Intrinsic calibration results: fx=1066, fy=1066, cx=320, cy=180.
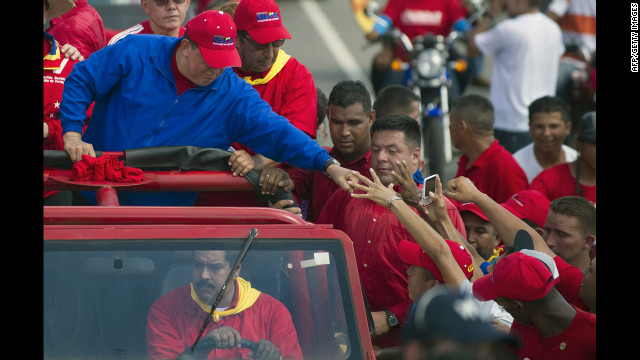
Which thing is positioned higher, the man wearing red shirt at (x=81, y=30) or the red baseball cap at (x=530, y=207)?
the man wearing red shirt at (x=81, y=30)

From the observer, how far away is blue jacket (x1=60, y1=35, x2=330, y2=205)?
530 centimetres

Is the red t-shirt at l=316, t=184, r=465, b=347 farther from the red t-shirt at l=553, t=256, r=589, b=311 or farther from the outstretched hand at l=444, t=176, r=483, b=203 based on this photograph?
the red t-shirt at l=553, t=256, r=589, b=311

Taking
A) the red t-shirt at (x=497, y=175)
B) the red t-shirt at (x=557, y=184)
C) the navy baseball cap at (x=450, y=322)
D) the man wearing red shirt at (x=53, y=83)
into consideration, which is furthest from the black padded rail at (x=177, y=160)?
the red t-shirt at (x=557, y=184)

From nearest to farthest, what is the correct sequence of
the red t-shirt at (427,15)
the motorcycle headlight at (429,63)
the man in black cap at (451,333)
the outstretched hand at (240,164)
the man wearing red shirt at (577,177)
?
the man in black cap at (451,333) < the outstretched hand at (240,164) < the man wearing red shirt at (577,177) < the motorcycle headlight at (429,63) < the red t-shirt at (427,15)

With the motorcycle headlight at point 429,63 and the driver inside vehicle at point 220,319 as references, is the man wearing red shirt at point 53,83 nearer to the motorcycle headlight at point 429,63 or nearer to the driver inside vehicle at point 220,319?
the driver inside vehicle at point 220,319

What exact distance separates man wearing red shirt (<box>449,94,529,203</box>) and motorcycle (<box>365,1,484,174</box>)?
2.60 metres

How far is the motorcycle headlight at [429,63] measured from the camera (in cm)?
1135

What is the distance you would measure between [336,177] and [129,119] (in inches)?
42.9

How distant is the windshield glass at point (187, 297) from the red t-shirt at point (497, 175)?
3.30 m

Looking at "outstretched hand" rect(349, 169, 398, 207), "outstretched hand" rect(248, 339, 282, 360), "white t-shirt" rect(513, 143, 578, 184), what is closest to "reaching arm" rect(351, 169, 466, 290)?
"outstretched hand" rect(349, 169, 398, 207)

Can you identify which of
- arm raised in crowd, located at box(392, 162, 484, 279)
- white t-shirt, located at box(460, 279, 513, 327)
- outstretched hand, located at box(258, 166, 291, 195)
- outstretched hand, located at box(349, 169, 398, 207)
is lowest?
white t-shirt, located at box(460, 279, 513, 327)

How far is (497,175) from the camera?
24.4 feet

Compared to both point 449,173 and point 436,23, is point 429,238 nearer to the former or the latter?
point 449,173
